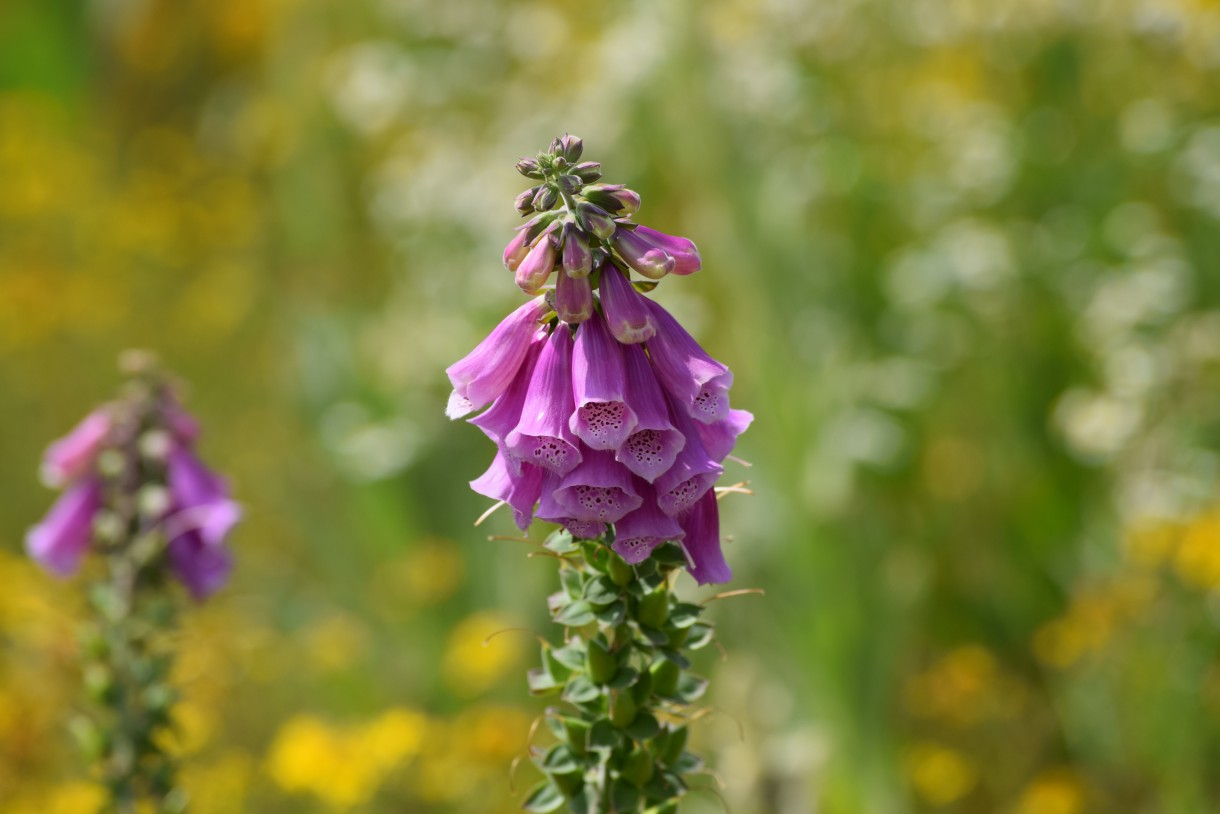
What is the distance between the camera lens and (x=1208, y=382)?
334 cm

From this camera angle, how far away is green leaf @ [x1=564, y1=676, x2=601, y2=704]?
1.11 meters

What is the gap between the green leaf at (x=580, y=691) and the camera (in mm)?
1105

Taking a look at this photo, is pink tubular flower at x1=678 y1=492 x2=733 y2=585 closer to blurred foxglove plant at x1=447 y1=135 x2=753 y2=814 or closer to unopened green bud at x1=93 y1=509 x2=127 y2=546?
blurred foxglove plant at x1=447 y1=135 x2=753 y2=814

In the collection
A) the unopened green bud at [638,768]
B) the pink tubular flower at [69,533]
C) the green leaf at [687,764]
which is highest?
the pink tubular flower at [69,533]

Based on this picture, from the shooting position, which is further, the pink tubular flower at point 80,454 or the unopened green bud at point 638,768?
the pink tubular flower at point 80,454

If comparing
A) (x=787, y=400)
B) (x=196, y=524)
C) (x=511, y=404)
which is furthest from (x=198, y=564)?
(x=787, y=400)

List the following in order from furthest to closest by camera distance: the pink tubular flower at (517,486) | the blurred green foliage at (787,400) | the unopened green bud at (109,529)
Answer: the blurred green foliage at (787,400) < the unopened green bud at (109,529) < the pink tubular flower at (517,486)

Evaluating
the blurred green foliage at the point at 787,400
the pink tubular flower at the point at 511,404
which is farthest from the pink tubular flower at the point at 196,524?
the pink tubular flower at the point at 511,404

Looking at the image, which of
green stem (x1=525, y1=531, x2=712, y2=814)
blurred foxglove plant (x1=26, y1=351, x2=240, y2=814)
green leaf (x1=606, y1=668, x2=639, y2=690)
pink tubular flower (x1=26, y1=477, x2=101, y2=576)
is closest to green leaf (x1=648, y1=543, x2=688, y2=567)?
green stem (x1=525, y1=531, x2=712, y2=814)

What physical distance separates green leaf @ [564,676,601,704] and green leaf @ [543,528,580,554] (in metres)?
0.12

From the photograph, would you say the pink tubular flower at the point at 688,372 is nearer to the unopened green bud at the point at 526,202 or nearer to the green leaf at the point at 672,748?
the unopened green bud at the point at 526,202

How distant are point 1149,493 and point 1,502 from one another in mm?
3855

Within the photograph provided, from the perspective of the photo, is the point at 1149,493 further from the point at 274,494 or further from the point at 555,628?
the point at 274,494

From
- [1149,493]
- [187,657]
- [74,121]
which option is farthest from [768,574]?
[74,121]
